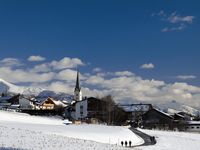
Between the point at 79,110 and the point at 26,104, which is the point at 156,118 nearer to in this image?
the point at 79,110

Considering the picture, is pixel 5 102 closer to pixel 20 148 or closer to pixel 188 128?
pixel 188 128

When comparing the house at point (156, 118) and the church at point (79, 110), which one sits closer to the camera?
the house at point (156, 118)

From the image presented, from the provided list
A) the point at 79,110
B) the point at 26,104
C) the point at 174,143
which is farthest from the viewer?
the point at 26,104

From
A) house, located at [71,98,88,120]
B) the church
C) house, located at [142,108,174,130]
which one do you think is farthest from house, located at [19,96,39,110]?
house, located at [142,108,174,130]

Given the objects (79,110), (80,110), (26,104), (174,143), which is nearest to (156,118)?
(80,110)

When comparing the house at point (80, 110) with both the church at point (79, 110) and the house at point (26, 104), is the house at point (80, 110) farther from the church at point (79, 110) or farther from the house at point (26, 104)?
the house at point (26, 104)

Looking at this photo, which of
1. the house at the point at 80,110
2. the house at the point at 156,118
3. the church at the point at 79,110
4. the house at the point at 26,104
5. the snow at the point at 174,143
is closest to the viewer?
the snow at the point at 174,143

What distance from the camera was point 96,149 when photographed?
1139 inches

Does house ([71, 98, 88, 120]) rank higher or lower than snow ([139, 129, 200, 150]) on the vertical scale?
higher

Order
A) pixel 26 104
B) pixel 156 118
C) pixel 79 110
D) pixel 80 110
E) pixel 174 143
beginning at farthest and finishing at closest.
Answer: pixel 26 104 → pixel 79 110 → pixel 80 110 → pixel 156 118 → pixel 174 143

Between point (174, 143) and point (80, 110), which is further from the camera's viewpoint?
point (80, 110)

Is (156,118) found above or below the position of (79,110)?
below

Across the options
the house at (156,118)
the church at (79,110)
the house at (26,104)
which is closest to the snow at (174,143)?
the house at (156,118)

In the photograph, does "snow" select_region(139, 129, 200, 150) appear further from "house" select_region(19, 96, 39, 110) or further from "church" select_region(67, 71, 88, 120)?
"house" select_region(19, 96, 39, 110)
